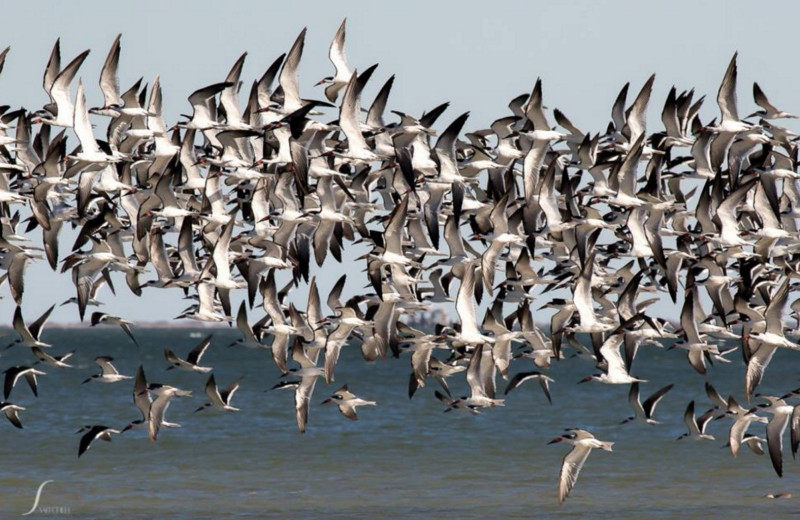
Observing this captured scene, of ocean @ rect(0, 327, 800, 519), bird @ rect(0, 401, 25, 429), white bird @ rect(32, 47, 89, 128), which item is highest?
white bird @ rect(32, 47, 89, 128)

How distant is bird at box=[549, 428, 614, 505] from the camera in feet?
91.5

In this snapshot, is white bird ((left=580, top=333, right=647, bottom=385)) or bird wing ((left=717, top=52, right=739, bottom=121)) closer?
bird wing ((left=717, top=52, right=739, bottom=121))

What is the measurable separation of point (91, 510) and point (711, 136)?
1736cm

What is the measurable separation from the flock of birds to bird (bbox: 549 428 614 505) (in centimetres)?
9

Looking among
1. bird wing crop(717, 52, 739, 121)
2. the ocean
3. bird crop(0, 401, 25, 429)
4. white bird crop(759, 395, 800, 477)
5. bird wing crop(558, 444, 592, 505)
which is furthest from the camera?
the ocean

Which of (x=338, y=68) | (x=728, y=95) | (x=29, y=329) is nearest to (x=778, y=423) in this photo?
(x=728, y=95)

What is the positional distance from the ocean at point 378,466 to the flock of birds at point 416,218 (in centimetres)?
481

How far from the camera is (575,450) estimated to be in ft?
94.9

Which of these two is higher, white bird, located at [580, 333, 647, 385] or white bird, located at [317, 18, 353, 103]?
white bird, located at [317, 18, 353, 103]

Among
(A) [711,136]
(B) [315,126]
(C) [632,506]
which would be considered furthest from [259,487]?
(A) [711,136]

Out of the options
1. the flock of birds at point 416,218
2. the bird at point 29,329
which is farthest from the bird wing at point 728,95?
the bird at point 29,329

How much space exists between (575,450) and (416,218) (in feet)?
18.8

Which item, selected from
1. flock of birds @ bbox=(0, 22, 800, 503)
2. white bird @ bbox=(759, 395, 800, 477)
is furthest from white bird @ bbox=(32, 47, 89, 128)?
white bird @ bbox=(759, 395, 800, 477)

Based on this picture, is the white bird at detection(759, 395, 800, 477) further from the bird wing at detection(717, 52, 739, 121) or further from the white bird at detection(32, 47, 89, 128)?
the white bird at detection(32, 47, 89, 128)
